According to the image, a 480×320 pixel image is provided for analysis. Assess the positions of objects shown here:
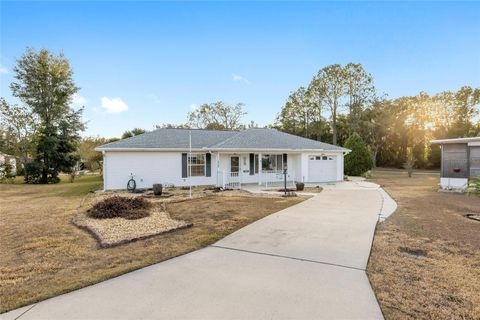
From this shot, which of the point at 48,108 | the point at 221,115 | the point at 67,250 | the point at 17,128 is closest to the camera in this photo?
the point at 67,250

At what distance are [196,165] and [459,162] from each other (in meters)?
15.7

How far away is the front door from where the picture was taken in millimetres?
16094

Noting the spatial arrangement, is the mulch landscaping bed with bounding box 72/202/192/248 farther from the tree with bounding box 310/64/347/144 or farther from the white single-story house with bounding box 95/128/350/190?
the tree with bounding box 310/64/347/144

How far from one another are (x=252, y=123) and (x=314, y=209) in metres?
34.0

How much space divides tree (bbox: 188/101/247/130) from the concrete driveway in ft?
121

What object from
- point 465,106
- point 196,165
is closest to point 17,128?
point 196,165

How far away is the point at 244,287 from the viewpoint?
3.39 meters

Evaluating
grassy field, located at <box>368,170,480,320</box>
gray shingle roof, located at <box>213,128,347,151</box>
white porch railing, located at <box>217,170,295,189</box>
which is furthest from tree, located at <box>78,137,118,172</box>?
grassy field, located at <box>368,170,480,320</box>

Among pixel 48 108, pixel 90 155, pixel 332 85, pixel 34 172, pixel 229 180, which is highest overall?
pixel 332 85

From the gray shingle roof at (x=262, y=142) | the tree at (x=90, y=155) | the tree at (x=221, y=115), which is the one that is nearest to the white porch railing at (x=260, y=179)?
the gray shingle roof at (x=262, y=142)

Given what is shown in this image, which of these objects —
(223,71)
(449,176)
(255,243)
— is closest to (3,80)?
(223,71)

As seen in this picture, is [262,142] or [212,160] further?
[262,142]

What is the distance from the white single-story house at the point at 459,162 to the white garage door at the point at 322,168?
247 inches

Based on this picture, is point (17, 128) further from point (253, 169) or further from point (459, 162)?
point (459, 162)
